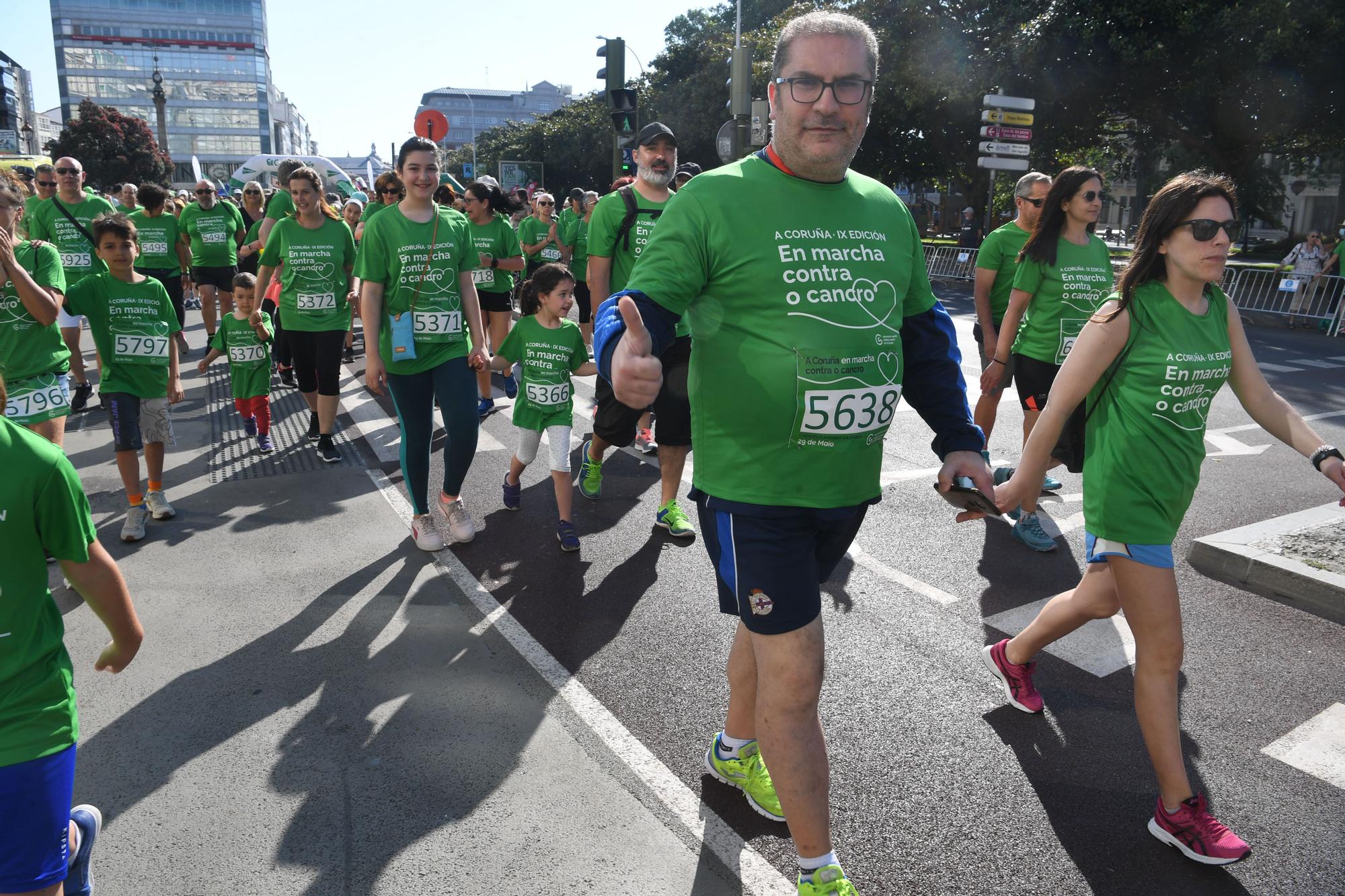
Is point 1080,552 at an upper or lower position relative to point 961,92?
lower

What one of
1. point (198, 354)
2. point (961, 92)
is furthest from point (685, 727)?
point (961, 92)

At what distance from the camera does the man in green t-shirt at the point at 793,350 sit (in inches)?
87.0

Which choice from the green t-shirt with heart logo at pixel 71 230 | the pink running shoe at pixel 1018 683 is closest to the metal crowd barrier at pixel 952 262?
the green t-shirt with heart logo at pixel 71 230

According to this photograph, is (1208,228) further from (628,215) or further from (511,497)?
(511,497)

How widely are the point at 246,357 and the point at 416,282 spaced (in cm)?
290

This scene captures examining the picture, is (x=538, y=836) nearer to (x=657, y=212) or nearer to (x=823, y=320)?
(x=823, y=320)

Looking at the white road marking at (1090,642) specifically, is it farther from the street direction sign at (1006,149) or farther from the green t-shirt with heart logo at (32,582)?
the street direction sign at (1006,149)

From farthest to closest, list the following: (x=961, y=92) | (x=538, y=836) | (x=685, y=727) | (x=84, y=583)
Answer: (x=961, y=92)
(x=685, y=727)
(x=538, y=836)
(x=84, y=583)

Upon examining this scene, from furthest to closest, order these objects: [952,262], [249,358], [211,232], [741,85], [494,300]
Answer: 1. [952,262]
2. [741,85]
3. [211,232]
4. [494,300]
5. [249,358]

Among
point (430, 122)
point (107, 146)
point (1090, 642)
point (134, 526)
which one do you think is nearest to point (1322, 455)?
point (1090, 642)

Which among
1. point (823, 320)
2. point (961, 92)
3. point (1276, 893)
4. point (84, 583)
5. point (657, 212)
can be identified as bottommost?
point (1276, 893)

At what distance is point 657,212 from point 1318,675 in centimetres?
420

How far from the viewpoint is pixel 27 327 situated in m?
4.67

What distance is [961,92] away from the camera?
26.3 meters
